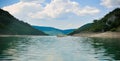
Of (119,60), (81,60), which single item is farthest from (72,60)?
(119,60)

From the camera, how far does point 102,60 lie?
51156 mm

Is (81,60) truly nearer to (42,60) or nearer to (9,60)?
(42,60)

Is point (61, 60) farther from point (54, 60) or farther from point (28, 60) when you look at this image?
point (28, 60)

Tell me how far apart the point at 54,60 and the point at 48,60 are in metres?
1.04

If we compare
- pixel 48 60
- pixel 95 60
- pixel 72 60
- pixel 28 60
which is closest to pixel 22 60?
pixel 28 60

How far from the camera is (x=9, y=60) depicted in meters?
48.5

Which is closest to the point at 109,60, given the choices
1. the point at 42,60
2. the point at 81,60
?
the point at 81,60

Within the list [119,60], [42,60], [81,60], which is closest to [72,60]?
[81,60]

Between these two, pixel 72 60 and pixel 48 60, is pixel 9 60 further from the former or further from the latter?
pixel 72 60

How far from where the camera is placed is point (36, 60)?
48.8 m

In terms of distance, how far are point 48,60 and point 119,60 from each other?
1243cm

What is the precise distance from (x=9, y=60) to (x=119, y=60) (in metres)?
19.0

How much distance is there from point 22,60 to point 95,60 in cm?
1281

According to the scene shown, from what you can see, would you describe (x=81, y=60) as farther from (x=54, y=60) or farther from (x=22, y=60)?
(x=22, y=60)
